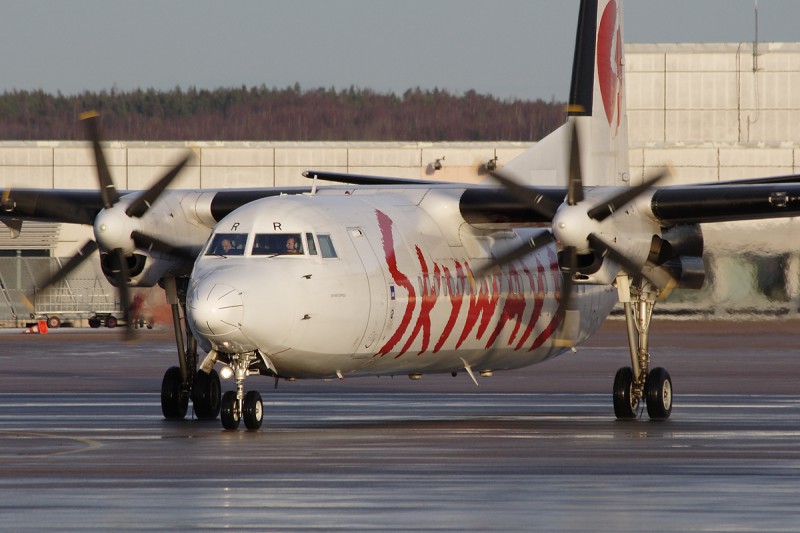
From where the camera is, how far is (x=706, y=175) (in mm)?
58188

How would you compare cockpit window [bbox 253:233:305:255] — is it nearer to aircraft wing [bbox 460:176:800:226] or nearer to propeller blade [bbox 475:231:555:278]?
propeller blade [bbox 475:231:555:278]

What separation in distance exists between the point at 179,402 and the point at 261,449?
6369mm

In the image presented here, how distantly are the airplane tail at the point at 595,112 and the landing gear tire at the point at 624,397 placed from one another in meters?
4.53

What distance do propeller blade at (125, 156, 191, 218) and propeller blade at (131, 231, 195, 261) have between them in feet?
1.11

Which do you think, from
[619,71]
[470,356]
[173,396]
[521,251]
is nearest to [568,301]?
[521,251]

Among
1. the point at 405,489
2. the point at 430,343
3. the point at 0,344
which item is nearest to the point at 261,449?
the point at 405,489

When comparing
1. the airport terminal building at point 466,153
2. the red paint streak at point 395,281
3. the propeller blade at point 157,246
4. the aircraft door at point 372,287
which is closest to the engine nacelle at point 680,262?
the red paint streak at point 395,281

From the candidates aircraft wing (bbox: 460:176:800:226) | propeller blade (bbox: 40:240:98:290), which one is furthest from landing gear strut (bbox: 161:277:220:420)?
aircraft wing (bbox: 460:176:800:226)

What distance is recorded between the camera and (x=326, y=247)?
18922mm

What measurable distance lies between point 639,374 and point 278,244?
6314mm

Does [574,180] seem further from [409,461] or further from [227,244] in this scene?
[409,461]

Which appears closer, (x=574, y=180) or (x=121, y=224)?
(x=574, y=180)

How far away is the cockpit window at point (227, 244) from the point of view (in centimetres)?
1859

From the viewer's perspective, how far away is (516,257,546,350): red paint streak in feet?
75.7
